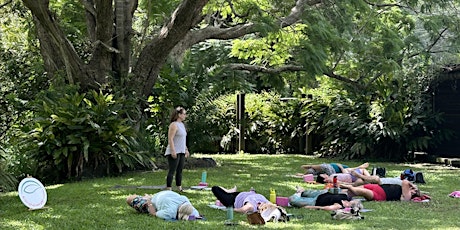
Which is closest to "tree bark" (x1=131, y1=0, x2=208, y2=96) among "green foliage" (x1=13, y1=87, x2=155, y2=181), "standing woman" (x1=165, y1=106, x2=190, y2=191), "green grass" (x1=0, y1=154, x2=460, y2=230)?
"green foliage" (x1=13, y1=87, x2=155, y2=181)

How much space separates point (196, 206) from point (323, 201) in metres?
1.72

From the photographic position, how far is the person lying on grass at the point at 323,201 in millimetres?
8508

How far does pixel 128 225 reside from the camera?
7.38 meters

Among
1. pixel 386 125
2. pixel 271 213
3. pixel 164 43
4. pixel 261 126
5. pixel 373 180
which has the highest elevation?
pixel 164 43

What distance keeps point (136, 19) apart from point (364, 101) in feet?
27.1

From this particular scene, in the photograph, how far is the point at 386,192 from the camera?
9930 millimetres

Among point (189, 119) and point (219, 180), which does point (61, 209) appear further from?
point (189, 119)

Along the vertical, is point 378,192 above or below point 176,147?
below

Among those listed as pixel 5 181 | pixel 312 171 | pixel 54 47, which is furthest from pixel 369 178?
pixel 54 47

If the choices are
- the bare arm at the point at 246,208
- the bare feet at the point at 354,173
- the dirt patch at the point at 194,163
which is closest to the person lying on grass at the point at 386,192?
the bare feet at the point at 354,173

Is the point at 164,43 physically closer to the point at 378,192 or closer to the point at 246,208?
the point at 378,192

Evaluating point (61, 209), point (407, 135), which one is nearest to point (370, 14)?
point (407, 135)

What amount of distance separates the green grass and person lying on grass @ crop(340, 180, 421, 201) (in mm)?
245

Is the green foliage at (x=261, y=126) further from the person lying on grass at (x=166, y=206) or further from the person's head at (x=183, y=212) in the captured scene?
the person's head at (x=183, y=212)
